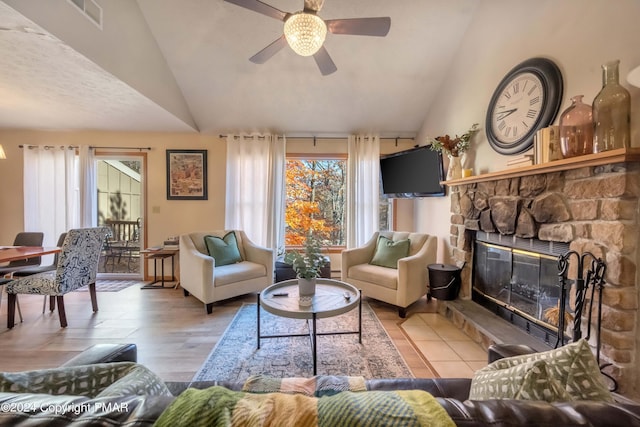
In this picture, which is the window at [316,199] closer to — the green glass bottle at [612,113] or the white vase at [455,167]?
the white vase at [455,167]

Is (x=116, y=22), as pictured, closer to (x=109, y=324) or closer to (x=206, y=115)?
(x=206, y=115)

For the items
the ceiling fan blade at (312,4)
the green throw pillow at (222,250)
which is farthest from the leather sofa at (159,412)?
the green throw pillow at (222,250)

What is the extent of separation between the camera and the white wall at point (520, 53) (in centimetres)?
155

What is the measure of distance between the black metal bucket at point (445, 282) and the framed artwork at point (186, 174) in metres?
3.61

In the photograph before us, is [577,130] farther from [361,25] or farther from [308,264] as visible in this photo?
[308,264]

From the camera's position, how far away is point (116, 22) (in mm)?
2412

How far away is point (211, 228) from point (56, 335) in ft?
7.20

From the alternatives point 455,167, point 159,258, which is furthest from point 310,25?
point 159,258

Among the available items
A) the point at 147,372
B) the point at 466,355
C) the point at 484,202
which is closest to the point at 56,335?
the point at 147,372

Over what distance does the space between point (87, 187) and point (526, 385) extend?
17.9 ft

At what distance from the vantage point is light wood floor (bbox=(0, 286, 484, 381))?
2.05m

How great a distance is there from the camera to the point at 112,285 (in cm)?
393

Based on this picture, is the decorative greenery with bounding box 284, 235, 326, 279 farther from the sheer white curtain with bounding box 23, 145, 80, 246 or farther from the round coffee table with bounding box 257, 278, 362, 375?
the sheer white curtain with bounding box 23, 145, 80, 246

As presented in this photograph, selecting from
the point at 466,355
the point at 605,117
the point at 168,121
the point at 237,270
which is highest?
the point at 168,121
